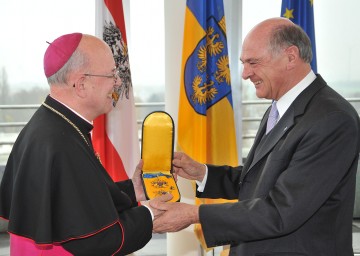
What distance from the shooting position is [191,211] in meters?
2.02

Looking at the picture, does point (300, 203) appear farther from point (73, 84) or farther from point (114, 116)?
point (114, 116)

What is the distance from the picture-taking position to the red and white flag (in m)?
3.64

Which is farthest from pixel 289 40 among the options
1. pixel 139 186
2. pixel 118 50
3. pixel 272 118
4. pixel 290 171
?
pixel 118 50

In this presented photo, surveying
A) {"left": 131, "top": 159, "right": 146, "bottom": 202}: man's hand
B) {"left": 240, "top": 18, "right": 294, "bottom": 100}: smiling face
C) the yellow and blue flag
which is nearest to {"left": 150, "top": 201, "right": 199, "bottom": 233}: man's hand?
{"left": 131, "top": 159, "right": 146, "bottom": 202}: man's hand

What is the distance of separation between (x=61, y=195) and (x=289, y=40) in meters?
1.15

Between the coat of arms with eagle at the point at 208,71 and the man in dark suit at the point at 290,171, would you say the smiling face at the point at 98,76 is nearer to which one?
the man in dark suit at the point at 290,171

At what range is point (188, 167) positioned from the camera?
8.67 ft

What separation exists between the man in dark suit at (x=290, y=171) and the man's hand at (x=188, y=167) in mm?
504

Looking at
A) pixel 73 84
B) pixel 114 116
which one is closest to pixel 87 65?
pixel 73 84

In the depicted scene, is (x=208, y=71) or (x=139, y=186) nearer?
(x=139, y=186)

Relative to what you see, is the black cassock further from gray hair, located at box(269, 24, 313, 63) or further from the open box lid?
gray hair, located at box(269, 24, 313, 63)

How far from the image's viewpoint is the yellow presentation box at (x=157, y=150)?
96.7 inches

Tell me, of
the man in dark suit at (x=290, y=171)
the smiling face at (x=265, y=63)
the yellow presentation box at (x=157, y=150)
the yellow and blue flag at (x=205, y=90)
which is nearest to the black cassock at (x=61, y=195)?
the man in dark suit at (x=290, y=171)

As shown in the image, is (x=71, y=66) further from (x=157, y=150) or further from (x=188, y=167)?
(x=188, y=167)
